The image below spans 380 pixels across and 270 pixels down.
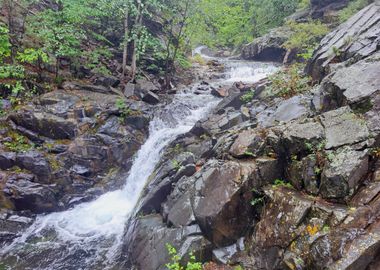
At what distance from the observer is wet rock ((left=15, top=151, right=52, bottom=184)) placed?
40.3 feet

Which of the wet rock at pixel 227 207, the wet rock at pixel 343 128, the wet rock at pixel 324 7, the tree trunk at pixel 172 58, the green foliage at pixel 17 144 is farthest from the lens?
the wet rock at pixel 324 7

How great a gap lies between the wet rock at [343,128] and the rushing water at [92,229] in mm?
7151

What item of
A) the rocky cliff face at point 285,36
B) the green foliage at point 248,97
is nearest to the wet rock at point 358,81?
the green foliage at point 248,97

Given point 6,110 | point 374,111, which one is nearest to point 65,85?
point 6,110

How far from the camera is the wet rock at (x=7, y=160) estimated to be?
39.4 feet

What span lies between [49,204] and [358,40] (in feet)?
42.6

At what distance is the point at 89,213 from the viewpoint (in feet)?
40.2

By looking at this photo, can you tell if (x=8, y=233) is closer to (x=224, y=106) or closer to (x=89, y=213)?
Result: (x=89, y=213)

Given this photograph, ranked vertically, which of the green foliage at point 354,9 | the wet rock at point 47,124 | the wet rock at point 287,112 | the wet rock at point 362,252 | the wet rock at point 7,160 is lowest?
the wet rock at point 7,160

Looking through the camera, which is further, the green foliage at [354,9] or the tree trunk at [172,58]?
the green foliage at [354,9]

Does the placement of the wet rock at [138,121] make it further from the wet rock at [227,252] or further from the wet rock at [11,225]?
the wet rock at [227,252]

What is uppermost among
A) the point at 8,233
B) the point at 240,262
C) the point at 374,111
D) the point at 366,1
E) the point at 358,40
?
the point at 366,1

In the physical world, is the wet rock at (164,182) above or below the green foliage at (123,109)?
below

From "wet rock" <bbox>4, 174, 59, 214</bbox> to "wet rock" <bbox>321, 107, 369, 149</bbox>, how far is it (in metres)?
Answer: 10.1
